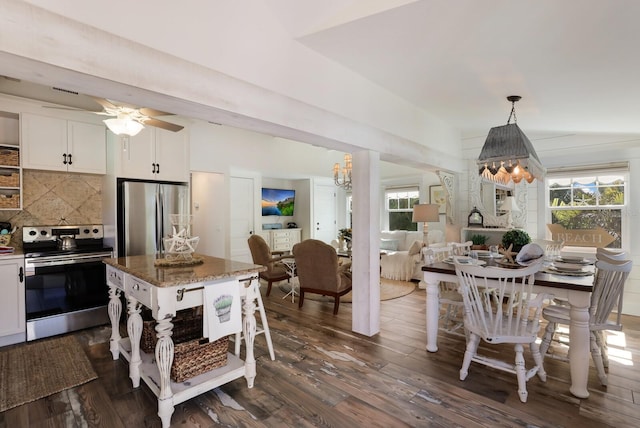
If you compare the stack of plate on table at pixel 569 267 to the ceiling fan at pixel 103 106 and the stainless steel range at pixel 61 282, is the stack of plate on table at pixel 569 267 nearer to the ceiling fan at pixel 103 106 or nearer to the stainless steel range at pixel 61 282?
the ceiling fan at pixel 103 106

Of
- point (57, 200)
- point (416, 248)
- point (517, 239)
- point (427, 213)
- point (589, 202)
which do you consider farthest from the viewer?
point (416, 248)

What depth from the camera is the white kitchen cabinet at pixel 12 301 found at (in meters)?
3.12

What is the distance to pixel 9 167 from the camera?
133 inches

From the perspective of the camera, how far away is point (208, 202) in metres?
5.90

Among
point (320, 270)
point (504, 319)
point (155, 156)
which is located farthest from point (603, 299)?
point (155, 156)

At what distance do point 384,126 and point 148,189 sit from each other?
310 centimetres

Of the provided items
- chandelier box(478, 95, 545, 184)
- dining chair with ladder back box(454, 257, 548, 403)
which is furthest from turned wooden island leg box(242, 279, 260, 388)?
chandelier box(478, 95, 545, 184)

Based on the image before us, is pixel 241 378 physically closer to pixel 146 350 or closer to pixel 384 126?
pixel 146 350

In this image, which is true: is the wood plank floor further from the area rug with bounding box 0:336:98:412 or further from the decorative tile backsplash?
the decorative tile backsplash

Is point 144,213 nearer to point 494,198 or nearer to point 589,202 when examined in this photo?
point 494,198

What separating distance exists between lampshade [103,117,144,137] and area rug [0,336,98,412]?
2.09 meters

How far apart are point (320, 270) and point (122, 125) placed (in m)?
2.71

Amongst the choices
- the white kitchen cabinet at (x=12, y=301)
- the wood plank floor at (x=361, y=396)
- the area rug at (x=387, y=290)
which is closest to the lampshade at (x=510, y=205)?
the area rug at (x=387, y=290)

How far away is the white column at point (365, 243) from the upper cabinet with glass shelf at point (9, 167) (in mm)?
3706
